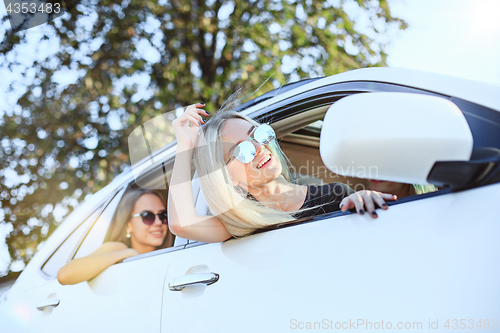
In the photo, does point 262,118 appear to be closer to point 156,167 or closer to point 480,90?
point 156,167

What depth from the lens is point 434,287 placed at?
94cm

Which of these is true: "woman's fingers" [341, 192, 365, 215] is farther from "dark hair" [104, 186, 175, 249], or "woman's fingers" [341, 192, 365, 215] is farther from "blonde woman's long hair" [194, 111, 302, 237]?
"dark hair" [104, 186, 175, 249]

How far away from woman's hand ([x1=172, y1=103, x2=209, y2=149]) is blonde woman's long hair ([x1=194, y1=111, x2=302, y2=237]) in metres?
0.05

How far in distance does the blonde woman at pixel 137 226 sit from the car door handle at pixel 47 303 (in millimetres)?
176

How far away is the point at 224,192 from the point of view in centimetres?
157

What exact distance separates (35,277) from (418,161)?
2.25 meters

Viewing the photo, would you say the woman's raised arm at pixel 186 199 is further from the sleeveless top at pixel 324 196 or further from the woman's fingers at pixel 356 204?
the woman's fingers at pixel 356 204

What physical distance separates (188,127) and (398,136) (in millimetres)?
991

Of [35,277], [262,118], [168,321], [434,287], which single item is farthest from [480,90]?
[35,277]

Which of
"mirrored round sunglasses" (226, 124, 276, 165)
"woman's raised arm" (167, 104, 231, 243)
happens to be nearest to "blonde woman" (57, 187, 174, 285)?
"woman's raised arm" (167, 104, 231, 243)

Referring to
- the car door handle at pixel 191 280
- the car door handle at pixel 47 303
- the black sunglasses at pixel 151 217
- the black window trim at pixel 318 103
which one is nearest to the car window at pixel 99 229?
the black sunglasses at pixel 151 217

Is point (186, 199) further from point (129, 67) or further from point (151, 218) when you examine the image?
point (129, 67)

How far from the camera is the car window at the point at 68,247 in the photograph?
2.31 m

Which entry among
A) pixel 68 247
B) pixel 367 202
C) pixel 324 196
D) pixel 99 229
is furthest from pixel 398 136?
pixel 68 247
